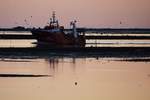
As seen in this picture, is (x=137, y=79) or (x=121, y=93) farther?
(x=137, y=79)

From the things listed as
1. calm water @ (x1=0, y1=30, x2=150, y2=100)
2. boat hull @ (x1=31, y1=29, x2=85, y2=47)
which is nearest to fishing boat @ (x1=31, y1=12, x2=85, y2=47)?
boat hull @ (x1=31, y1=29, x2=85, y2=47)

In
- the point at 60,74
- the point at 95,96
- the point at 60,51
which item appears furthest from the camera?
the point at 60,51

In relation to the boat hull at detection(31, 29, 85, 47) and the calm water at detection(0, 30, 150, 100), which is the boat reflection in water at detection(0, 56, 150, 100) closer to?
the calm water at detection(0, 30, 150, 100)

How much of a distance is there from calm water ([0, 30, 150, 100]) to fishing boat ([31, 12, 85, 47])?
25333 mm

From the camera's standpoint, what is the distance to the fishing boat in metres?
66.5

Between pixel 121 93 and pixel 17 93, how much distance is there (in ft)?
13.7

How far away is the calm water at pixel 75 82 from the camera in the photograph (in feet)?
83.1

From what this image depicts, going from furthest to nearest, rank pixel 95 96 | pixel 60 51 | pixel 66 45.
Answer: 1. pixel 66 45
2. pixel 60 51
3. pixel 95 96

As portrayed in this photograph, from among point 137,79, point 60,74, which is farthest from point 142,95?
point 60,74

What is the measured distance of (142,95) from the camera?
25312mm

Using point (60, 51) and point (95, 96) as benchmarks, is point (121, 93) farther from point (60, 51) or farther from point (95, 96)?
point (60, 51)

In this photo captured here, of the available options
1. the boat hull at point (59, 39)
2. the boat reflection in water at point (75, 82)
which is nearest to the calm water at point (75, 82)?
the boat reflection in water at point (75, 82)

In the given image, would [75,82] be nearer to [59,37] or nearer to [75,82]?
[75,82]

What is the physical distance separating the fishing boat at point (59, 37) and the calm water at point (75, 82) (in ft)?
83.1
